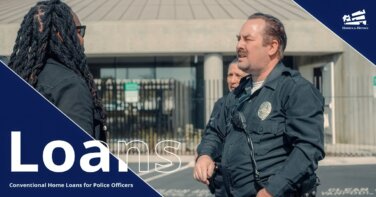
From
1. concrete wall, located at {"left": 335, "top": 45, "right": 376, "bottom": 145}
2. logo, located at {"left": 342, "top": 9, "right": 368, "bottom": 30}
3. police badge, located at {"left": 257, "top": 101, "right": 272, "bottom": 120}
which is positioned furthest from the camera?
concrete wall, located at {"left": 335, "top": 45, "right": 376, "bottom": 145}

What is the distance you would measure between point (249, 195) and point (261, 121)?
0.34 m

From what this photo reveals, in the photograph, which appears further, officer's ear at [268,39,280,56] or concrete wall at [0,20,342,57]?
concrete wall at [0,20,342,57]

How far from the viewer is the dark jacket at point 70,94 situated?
94.3 inches

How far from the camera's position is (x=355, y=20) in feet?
38.8

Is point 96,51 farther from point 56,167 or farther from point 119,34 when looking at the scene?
point 56,167

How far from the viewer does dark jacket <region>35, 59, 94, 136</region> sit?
2395mm

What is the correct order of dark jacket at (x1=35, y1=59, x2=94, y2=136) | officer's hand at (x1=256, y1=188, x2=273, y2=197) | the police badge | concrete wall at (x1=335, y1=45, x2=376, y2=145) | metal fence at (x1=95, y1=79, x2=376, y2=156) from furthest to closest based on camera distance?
1. concrete wall at (x1=335, y1=45, x2=376, y2=145)
2. metal fence at (x1=95, y1=79, x2=376, y2=156)
3. the police badge
4. officer's hand at (x1=256, y1=188, x2=273, y2=197)
5. dark jacket at (x1=35, y1=59, x2=94, y2=136)

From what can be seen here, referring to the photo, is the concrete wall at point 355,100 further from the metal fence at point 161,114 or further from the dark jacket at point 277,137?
the dark jacket at point 277,137

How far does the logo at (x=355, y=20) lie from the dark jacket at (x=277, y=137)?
9.23 meters

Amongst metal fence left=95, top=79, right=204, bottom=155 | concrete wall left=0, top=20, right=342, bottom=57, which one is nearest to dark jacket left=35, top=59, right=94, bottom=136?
metal fence left=95, top=79, right=204, bottom=155

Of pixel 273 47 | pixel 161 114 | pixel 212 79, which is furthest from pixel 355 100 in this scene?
pixel 273 47

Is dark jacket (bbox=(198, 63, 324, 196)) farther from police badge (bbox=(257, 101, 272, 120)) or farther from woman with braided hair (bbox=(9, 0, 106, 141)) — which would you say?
woman with braided hair (bbox=(9, 0, 106, 141))

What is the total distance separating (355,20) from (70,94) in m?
10.2

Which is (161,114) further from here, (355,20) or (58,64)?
(58,64)
